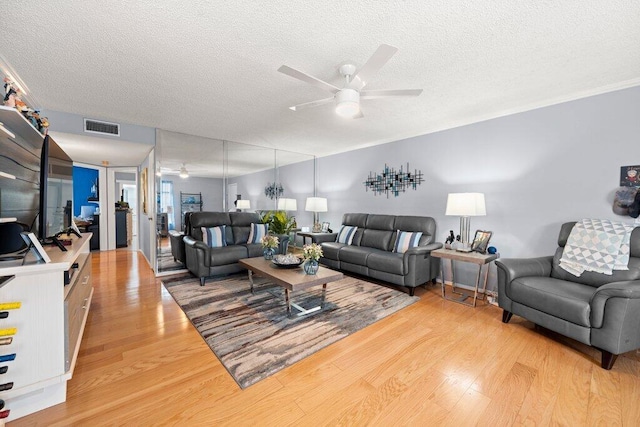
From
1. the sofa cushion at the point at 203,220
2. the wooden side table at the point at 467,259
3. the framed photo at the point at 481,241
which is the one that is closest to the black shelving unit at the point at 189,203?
the sofa cushion at the point at 203,220

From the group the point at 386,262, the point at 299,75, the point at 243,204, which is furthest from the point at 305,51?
the point at 243,204

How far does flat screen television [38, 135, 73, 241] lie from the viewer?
1887 mm

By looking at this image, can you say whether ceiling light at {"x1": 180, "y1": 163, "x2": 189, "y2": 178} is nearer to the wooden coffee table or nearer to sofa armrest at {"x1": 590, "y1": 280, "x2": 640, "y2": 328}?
the wooden coffee table

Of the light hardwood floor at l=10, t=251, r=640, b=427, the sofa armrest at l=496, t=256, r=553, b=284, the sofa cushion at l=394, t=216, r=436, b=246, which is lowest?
the light hardwood floor at l=10, t=251, r=640, b=427

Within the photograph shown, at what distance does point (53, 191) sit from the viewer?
237 centimetres

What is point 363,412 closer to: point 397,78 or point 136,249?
point 397,78

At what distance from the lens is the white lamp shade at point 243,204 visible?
5059 mm

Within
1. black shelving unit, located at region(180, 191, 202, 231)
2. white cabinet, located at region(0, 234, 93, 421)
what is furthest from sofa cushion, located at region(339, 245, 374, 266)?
white cabinet, located at region(0, 234, 93, 421)

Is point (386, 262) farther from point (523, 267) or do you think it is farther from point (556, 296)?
point (556, 296)

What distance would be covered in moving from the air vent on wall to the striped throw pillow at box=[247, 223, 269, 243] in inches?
96.7

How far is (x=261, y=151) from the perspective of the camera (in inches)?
211

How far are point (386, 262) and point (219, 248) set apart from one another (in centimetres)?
246

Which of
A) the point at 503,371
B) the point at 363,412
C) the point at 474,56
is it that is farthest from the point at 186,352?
the point at 474,56

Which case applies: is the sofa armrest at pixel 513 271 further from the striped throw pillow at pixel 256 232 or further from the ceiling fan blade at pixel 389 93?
the striped throw pillow at pixel 256 232
